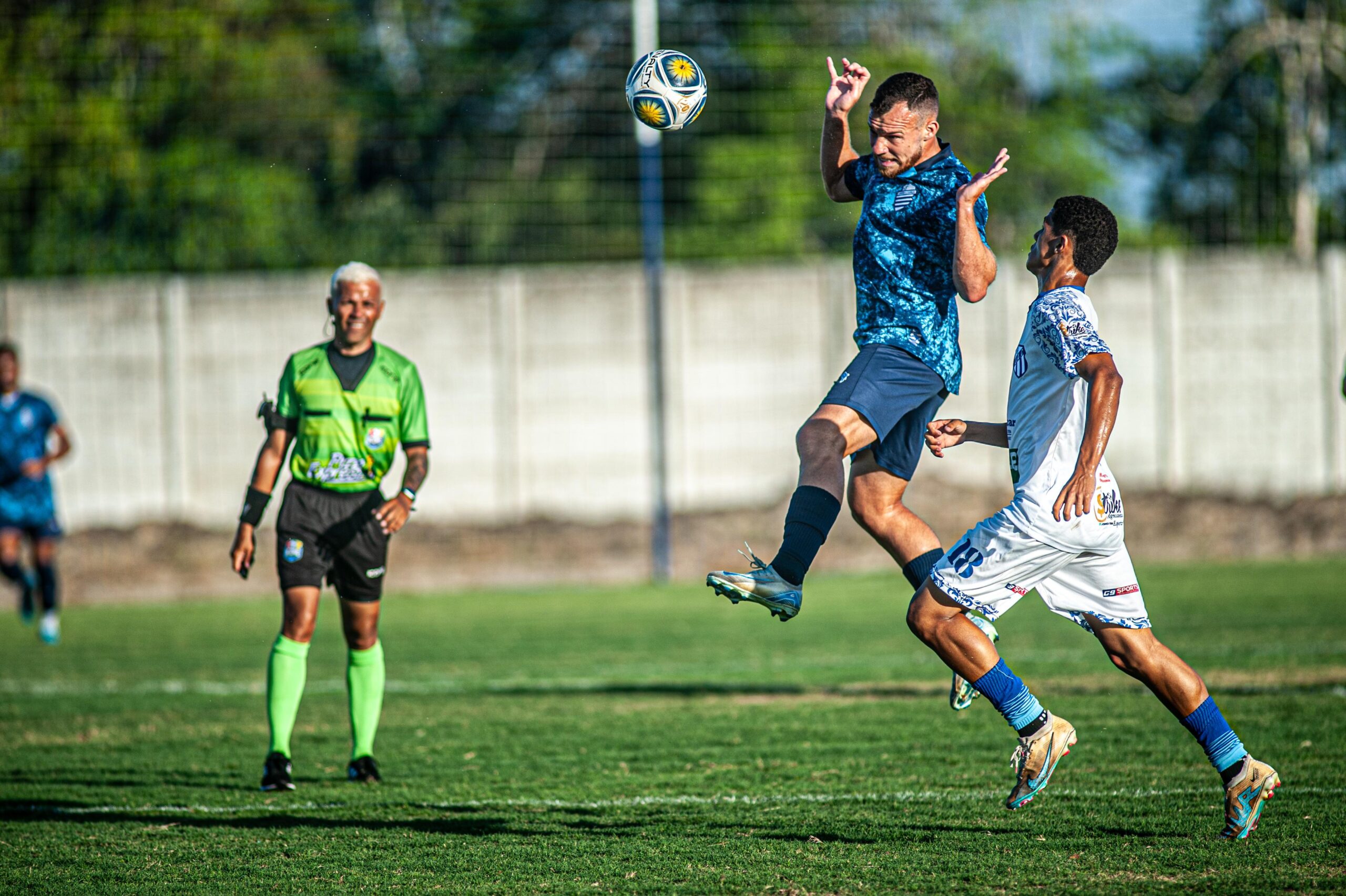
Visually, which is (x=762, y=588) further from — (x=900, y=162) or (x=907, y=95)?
(x=907, y=95)

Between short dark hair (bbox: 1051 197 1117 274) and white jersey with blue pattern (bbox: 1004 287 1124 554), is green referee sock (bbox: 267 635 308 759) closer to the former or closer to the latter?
white jersey with blue pattern (bbox: 1004 287 1124 554)

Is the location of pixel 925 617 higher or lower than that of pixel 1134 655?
higher

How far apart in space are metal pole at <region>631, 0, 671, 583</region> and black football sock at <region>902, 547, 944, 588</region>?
38.8ft

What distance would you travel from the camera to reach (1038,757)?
486cm

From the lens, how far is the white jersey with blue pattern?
15.8ft

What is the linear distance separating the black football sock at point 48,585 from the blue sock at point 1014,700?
34.5 feet

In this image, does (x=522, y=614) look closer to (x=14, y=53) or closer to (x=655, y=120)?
(x=655, y=120)

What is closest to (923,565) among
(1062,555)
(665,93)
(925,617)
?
(925,617)

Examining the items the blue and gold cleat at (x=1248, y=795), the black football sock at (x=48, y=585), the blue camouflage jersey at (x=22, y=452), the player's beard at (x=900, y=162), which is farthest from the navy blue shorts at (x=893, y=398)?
the blue camouflage jersey at (x=22, y=452)

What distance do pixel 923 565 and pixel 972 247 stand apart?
133cm

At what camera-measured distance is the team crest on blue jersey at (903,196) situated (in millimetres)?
5512

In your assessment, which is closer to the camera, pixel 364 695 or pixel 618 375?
pixel 364 695

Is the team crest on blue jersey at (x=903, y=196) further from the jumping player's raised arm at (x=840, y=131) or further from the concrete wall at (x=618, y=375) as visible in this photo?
the concrete wall at (x=618, y=375)

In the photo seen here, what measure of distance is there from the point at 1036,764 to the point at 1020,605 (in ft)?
32.0
